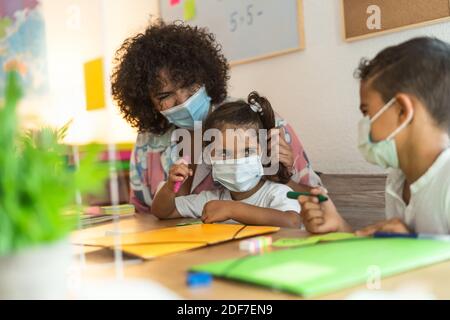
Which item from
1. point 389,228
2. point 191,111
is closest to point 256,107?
point 191,111

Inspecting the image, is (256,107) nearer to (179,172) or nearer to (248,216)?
(179,172)

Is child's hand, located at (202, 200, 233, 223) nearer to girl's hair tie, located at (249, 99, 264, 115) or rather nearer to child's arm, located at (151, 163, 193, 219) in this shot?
child's arm, located at (151, 163, 193, 219)

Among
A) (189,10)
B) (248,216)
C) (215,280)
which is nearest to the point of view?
(215,280)

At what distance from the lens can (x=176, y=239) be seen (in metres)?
0.86

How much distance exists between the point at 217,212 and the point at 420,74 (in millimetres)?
500

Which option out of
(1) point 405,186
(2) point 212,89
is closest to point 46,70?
(1) point 405,186

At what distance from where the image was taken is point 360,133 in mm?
854

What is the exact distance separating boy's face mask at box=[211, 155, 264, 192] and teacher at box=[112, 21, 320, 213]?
138 mm

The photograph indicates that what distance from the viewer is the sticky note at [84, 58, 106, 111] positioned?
0.70 metres

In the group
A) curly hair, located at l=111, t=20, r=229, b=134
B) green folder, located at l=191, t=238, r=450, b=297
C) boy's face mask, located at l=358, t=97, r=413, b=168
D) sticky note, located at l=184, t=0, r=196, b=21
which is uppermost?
sticky note, located at l=184, t=0, r=196, b=21

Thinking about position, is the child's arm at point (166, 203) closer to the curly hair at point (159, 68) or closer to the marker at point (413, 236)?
the curly hair at point (159, 68)

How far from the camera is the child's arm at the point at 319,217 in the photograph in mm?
890

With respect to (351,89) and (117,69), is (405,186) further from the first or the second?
(117,69)

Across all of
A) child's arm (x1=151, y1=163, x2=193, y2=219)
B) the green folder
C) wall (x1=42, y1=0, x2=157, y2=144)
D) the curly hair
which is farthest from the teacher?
the green folder
